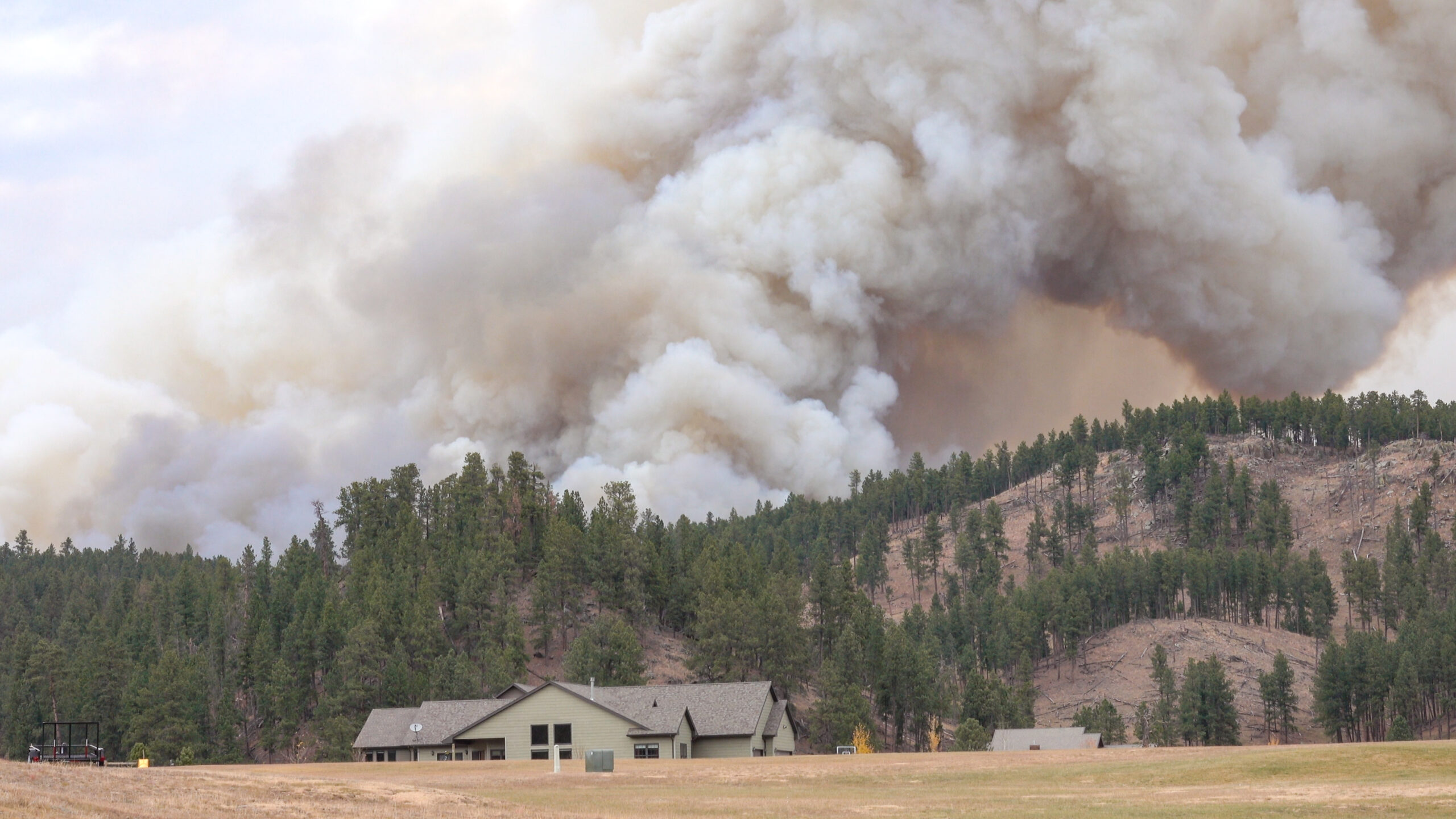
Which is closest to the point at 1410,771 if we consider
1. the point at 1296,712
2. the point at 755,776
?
the point at 755,776

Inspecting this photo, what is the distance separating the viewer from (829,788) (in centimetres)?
5203

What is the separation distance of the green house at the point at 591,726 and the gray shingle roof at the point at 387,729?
9cm

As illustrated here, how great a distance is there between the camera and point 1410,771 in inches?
1912

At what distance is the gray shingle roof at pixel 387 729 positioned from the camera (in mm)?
90438

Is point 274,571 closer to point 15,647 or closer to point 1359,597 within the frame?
point 15,647

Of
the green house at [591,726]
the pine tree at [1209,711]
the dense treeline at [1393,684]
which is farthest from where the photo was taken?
the dense treeline at [1393,684]

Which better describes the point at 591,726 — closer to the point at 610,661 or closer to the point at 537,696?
the point at 537,696

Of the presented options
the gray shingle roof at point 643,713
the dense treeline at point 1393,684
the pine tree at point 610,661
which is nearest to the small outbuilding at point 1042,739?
the gray shingle roof at point 643,713

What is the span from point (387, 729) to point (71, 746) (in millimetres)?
30288

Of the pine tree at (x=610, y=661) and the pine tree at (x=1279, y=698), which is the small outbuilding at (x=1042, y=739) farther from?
the pine tree at (x=1279, y=698)

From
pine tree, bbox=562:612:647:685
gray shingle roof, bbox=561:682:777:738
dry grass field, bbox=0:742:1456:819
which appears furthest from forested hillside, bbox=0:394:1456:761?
dry grass field, bbox=0:742:1456:819

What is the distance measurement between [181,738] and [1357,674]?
362 feet

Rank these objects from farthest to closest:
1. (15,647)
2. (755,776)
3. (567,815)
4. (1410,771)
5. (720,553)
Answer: (720,553) → (15,647) → (755,776) → (1410,771) → (567,815)

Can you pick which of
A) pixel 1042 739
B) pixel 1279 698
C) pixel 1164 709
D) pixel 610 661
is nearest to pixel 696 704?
pixel 610 661
